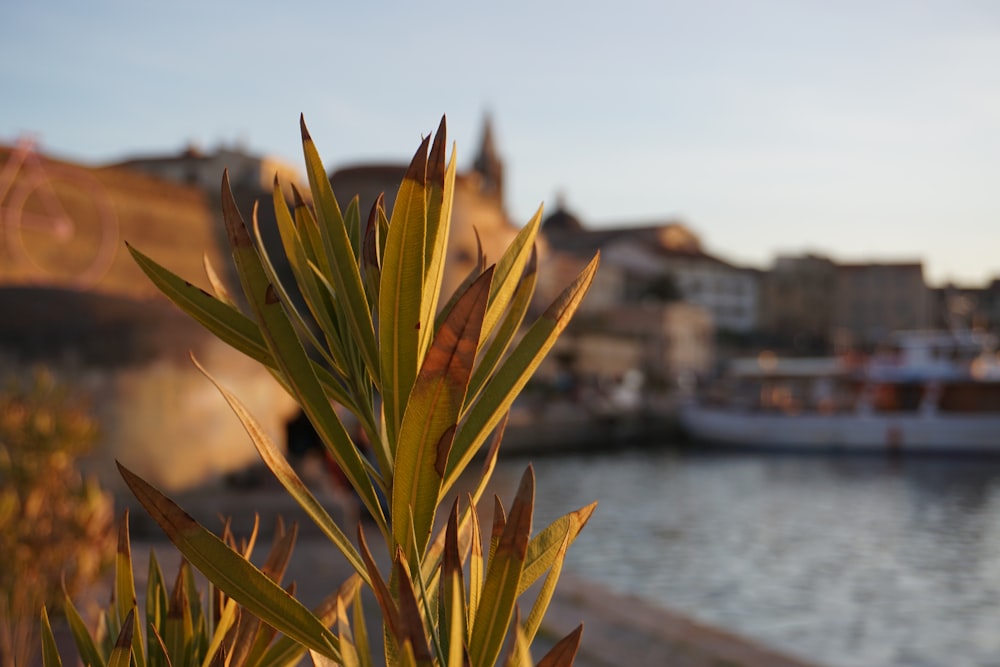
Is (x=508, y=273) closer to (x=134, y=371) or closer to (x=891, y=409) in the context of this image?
(x=134, y=371)

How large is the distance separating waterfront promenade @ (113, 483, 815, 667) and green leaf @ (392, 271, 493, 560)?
3.25m

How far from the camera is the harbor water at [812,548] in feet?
36.7

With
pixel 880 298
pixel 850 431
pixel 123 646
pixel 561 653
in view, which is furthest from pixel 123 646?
pixel 880 298

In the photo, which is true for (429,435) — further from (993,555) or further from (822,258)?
(822,258)

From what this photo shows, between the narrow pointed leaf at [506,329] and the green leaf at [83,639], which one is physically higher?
the narrow pointed leaf at [506,329]

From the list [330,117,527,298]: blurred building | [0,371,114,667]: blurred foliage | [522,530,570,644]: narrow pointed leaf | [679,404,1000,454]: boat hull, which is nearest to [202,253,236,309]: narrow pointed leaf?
[522,530,570,644]: narrow pointed leaf

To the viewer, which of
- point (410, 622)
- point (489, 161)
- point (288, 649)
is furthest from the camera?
point (489, 161)

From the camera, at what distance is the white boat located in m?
35.5

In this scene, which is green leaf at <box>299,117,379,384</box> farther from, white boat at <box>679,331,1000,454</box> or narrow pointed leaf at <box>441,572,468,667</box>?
white boat at <box>679,331,1000,454</box>

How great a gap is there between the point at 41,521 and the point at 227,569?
346 centimetres

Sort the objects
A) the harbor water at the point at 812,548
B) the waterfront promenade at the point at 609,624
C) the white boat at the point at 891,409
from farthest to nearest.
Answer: the white boat at the point at 891,409, the harbor water at the point at 812,548, the waterfront promenade at the point at 609,624

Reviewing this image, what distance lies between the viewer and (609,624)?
562 centimetres

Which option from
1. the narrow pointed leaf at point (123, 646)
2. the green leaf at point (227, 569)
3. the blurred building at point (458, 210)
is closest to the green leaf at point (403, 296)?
the green leaf at point (227, 569)

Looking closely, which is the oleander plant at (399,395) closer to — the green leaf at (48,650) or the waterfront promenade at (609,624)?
the green leaf at (48,650)
